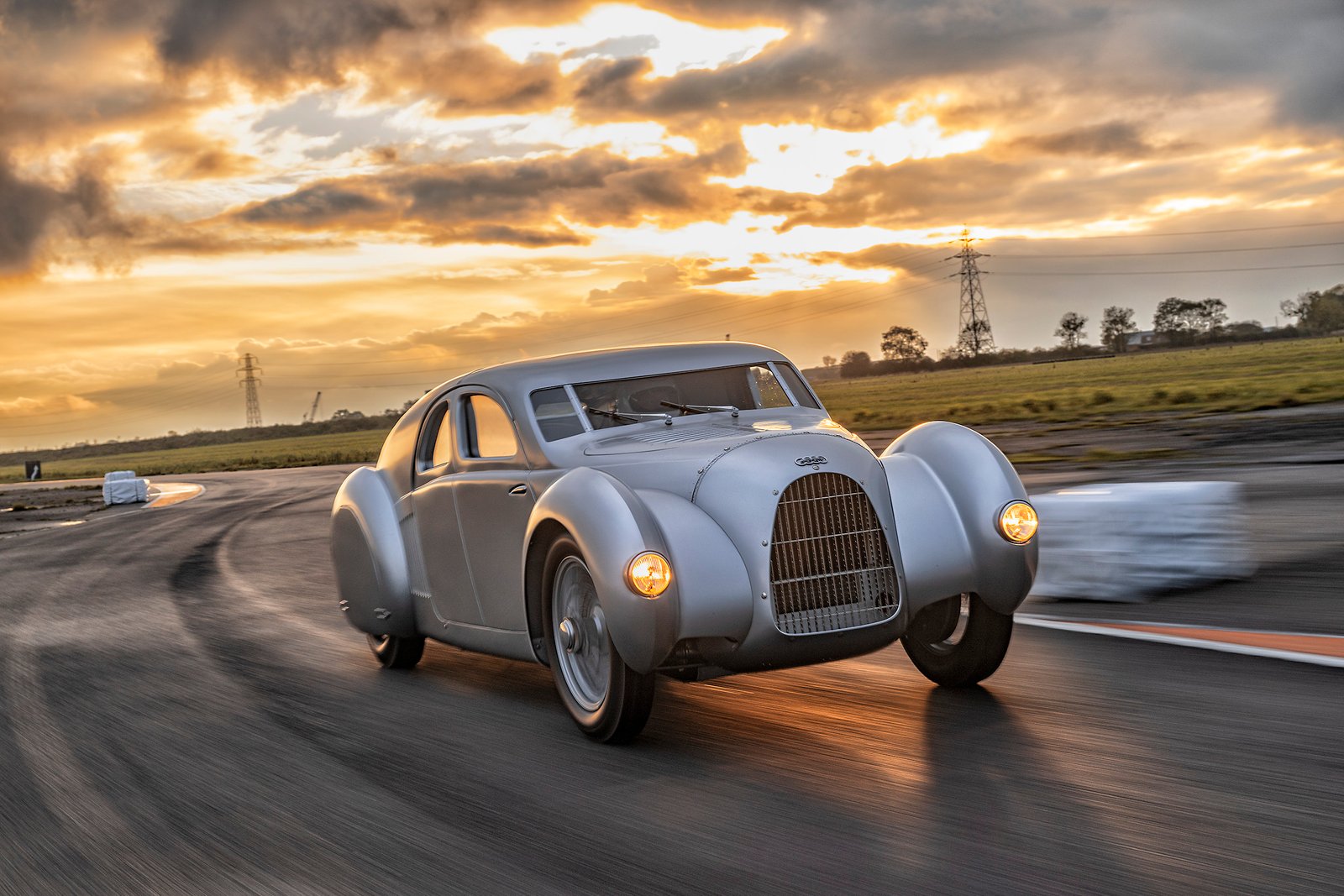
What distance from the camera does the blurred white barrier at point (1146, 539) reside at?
8273mm

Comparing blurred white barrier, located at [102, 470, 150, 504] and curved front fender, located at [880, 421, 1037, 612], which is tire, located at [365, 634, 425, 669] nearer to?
curved front fender, located at [880, 421, 1037, 612]

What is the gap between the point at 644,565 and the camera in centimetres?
506

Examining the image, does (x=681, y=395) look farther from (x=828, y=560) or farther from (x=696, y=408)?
(x=828, y=560)

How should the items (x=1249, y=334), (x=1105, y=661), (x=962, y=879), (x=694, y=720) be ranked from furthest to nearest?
(x=1249, y=334) < (x=1105, y=661) < (x=694, y=720) < (x=962, y=879)

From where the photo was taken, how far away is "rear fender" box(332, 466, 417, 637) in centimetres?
735

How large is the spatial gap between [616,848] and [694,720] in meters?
1.78

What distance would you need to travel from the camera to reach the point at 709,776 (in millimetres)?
4930

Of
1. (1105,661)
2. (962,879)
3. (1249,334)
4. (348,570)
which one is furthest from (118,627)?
(1249,334)

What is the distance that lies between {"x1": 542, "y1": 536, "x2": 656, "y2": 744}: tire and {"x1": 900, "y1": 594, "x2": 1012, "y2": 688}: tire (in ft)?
4.25

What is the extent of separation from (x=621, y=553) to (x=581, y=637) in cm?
74

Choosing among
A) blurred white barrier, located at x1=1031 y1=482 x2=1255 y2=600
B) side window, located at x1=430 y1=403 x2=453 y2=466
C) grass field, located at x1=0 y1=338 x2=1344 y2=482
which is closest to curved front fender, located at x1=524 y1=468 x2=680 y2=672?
side window, located at x1=430 y1=403 x2=453 y2=466

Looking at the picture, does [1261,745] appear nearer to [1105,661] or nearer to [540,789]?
[1105,661]

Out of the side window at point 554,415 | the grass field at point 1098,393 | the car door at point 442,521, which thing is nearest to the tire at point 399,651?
the car door at point 442,521

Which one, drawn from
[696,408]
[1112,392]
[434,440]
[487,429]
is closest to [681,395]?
[696,408]
